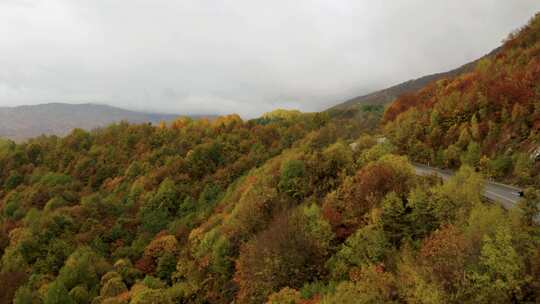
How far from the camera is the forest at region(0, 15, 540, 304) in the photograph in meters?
29.3

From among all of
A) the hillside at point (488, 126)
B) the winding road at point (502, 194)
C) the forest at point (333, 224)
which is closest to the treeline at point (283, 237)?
the forest at point (333, 224)

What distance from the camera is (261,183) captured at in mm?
81812

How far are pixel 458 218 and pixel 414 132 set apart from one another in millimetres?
51362

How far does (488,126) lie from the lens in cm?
6838

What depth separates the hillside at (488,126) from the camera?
56181 millimetres

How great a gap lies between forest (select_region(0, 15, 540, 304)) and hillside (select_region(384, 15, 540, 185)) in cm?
29

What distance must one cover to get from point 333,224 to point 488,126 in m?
39.9

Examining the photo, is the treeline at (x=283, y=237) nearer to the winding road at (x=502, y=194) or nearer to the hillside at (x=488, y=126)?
the winding road at (x=502, y=194)

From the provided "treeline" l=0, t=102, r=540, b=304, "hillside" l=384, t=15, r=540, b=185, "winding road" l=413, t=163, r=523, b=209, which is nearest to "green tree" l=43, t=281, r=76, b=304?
"treeline" l=0, t=102, r=540, b=304

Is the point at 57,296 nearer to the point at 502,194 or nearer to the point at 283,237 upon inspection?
the point at 283,237

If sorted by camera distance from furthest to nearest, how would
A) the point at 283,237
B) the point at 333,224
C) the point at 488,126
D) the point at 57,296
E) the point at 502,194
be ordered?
the point at 488,126 → the point at 57,296 → the point at 333,224 → the point at 502,194 → the point at 283,237

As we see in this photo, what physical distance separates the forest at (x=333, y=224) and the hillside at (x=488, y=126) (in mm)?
290

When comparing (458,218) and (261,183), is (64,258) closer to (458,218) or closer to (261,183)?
(261,183)

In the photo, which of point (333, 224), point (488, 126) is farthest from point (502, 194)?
point (488, 126)
